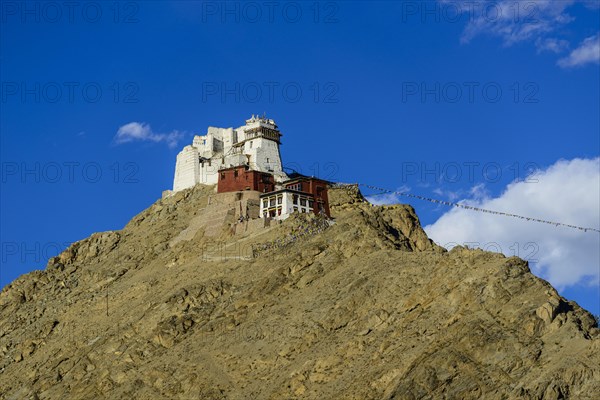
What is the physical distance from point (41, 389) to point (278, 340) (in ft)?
72.4

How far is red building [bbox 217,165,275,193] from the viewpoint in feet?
426

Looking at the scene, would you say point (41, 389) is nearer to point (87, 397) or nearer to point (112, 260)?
point (87, 397)

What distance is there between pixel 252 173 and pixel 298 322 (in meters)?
34.3

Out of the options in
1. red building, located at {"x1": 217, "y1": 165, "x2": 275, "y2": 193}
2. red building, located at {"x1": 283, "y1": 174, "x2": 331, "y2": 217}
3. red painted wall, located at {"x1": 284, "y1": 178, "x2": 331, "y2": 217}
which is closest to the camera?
red building, located at {"x1": 283, "y1": 174, "x2": 331, "y2": 217}

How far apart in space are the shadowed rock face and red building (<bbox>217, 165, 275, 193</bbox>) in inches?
154

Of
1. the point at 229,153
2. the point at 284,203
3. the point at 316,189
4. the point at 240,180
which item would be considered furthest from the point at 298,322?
the point at 229,153

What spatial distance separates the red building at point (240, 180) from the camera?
130 m

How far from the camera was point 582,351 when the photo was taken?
275 feet

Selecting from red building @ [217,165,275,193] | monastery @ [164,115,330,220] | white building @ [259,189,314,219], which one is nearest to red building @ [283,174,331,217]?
monastery @ [164,115,330,220]

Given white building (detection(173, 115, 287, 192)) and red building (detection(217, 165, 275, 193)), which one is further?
white building (detection(173, 115, 287, 192))

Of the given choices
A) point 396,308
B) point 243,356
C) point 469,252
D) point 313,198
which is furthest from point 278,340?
point 313,198

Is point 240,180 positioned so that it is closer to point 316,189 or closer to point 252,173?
point 252,173

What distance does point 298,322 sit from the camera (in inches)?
3885

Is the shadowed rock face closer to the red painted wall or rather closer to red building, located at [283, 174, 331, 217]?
the red painted wall
